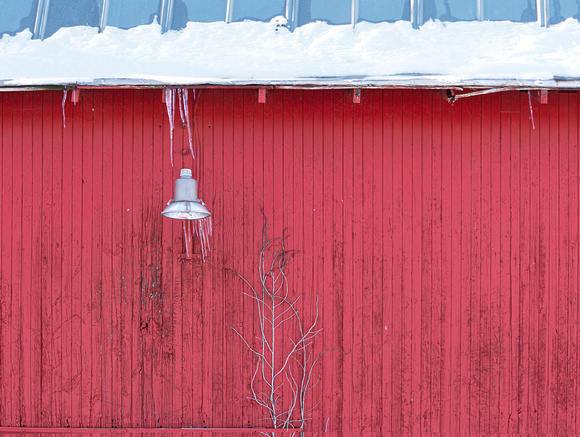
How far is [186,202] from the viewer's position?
354cm

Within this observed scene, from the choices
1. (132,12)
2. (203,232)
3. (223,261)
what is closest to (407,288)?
Answer: (223,261)

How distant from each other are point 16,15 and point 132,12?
1.14m

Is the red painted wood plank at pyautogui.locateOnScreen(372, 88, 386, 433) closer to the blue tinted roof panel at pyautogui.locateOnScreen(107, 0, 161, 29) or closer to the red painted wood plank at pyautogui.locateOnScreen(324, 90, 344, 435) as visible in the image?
the red painted wood plank at pyautogui.locateOnScreen(324, 90, 344, 435)

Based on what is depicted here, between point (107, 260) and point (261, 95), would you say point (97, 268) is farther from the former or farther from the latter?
point (261, 95)

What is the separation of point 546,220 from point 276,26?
3.11 m

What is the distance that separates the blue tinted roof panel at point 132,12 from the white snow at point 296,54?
0.33 feet

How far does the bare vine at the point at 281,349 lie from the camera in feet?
13.0

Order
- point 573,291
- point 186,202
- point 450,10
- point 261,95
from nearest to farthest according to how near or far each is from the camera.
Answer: point 186,202
point 261,95
point 573,291
point 450,10

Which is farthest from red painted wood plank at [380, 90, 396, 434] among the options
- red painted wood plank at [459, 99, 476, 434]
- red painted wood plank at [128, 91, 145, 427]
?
red painted wood plank at [128, 91, 145, 427]

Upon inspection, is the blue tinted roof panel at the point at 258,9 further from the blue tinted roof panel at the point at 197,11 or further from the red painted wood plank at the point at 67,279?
the red painted wood plank at the point at 67,279

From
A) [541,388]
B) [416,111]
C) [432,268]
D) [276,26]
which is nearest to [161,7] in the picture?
[276,26]

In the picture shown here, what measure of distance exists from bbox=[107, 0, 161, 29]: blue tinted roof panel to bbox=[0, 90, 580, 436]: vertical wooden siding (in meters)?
0.71

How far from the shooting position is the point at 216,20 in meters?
4.08

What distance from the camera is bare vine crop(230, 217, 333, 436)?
397cm
